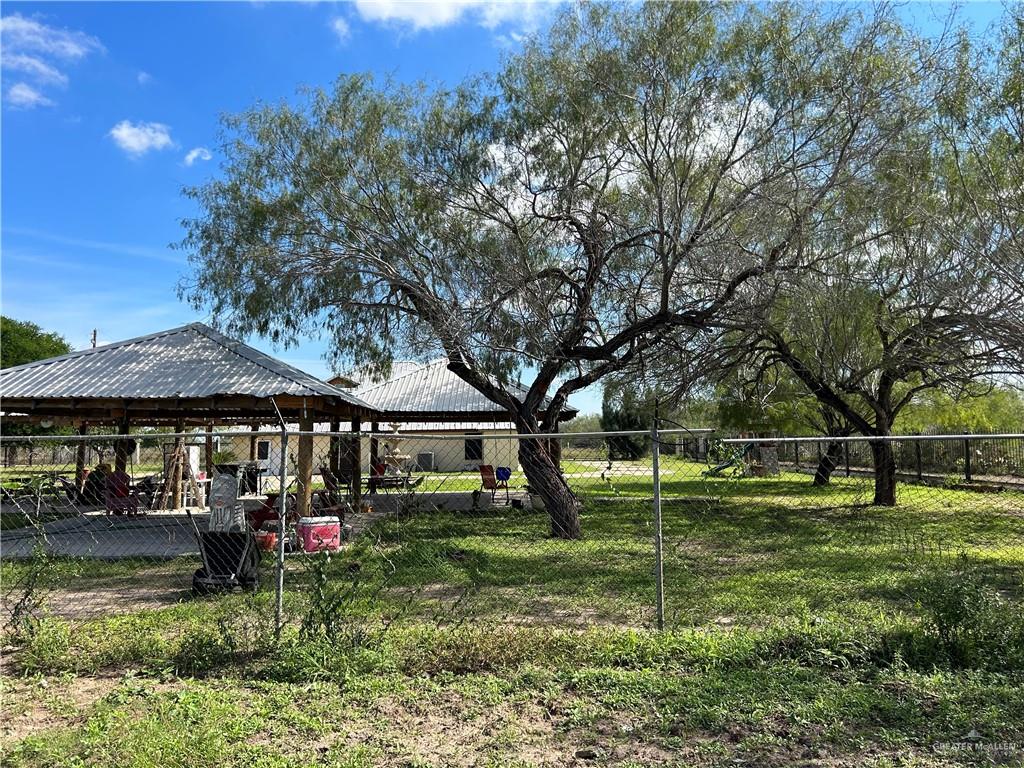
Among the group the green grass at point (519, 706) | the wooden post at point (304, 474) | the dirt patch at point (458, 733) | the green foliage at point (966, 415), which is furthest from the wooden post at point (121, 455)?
the green foliage at point (966, 415)

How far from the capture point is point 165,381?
42.0 feet

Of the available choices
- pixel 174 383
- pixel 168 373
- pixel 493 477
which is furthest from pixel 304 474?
pixel 493 477

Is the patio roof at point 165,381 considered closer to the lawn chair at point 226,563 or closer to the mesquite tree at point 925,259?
the lawn chair at point 226,563

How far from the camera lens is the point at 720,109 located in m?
11.1

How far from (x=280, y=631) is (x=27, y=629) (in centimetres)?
215

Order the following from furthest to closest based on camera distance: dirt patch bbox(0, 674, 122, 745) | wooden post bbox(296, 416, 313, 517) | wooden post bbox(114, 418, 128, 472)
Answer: wooden post bbox(114, 418, 128, 472), wooden post bbox(296, 416, 313, 517), dirt patch bbox(0, 674, 122, 745)

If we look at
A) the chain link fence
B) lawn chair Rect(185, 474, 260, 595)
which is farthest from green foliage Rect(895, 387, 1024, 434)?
lawn chair Rect(185, 474, 260, 595)

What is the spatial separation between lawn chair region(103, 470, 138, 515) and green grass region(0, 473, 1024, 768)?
23.4ft

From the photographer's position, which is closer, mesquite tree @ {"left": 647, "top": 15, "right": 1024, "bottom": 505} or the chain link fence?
the chain link fence

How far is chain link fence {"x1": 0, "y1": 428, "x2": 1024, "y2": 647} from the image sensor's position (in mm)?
6430

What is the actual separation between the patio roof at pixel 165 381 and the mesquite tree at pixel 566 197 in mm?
1027

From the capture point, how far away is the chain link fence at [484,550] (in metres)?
6.43

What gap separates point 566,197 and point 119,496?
11.6 m

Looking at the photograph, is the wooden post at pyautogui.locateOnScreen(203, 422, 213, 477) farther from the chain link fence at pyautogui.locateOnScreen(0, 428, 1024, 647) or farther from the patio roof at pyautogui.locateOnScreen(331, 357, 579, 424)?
the patio roof at pyautogui.locateOnScreen(331, 357, 579, 424)
